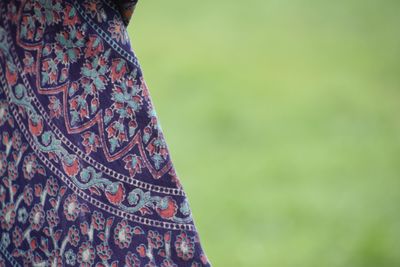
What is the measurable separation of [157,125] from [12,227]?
1.27ft

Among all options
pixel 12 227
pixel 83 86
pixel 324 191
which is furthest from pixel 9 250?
pixel 324 191

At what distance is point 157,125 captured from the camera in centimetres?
162

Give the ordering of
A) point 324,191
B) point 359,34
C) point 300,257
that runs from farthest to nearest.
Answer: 1. point 359,34
2. point 324,191
3. point 300,257

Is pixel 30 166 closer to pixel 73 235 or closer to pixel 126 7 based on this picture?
pixel 73 235

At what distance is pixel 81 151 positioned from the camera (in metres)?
1.59

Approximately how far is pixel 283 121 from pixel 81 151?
416cm

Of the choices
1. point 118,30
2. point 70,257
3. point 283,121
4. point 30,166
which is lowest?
point 70,257

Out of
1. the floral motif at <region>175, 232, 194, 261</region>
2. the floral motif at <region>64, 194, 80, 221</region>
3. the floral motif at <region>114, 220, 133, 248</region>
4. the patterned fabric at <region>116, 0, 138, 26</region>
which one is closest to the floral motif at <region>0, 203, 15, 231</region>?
the floral motif at <region>64, 194, 80, 221</region>

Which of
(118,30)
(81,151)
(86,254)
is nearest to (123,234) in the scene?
(86,254)

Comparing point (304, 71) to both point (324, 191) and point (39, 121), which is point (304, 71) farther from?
point (39, 121)

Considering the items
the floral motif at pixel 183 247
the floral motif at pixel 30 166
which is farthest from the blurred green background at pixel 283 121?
the floral motif at pixel 30 166

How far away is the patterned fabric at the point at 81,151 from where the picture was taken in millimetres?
1567

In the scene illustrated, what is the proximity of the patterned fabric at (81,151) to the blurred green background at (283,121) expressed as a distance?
84.5 inches

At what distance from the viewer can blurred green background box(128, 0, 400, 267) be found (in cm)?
403
